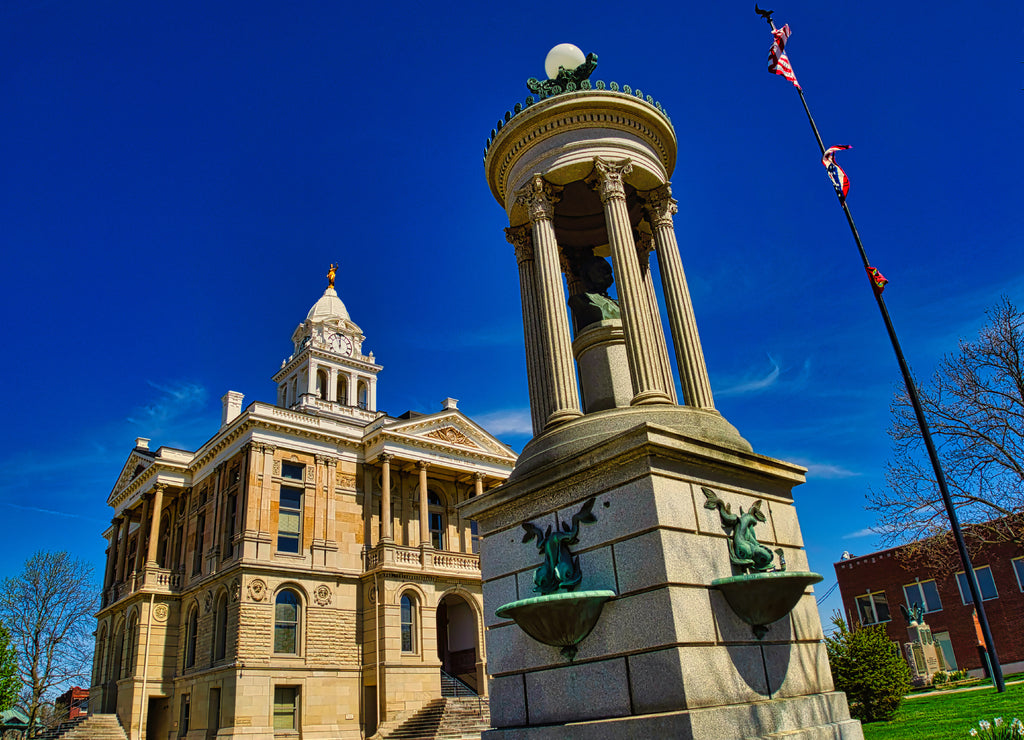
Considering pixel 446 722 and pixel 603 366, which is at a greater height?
pixel 603 366

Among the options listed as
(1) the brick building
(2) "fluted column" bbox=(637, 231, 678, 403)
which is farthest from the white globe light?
(1) the brick building

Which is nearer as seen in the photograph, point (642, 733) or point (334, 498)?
point (642, 733)

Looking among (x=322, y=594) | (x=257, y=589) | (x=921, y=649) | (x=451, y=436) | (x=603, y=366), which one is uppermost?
A: (x=451, y=436)

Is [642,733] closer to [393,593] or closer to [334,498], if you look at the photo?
[393,593]

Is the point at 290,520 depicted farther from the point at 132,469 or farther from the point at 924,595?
the point at 924,595

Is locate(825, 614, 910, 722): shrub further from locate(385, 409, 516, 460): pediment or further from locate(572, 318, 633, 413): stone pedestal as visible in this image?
locate(385, 409, 516, 460): pediment

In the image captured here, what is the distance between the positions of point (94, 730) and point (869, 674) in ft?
113

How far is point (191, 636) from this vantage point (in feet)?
118

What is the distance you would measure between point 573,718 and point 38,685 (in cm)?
5014

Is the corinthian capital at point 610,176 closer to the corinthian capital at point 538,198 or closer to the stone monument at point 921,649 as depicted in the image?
the corinthian capital at point 538,198

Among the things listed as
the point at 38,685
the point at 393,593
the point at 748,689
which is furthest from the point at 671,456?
the point at 38,685

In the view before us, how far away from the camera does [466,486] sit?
42.8 meters

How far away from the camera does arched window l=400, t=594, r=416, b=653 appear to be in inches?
1352

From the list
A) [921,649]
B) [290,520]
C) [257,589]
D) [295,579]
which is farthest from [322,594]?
[921,649]
